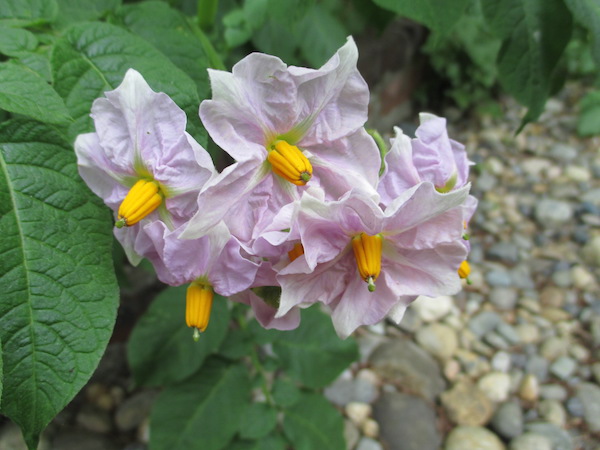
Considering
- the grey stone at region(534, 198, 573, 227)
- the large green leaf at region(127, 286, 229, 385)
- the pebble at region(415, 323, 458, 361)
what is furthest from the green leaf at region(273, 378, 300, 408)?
the grey stone at region(534, 198, 573, 227)

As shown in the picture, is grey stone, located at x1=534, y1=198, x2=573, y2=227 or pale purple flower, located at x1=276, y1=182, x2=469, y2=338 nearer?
pale purple flower, located at x1=276, y1=182, x2=469, y2=338

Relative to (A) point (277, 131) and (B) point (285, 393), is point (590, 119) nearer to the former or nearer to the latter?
(B) point (285, 393)

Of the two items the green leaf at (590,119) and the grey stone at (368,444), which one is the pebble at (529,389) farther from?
the green leaf at (590,119)

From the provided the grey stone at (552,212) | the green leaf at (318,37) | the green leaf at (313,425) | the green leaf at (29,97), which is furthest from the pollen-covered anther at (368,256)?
the grey stone at (552,212)

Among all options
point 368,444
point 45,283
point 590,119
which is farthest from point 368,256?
point 590,119

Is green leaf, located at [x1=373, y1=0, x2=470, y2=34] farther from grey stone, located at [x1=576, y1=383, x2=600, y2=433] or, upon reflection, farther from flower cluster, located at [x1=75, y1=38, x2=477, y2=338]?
grey stone, located at [x1=576, y1=383, x2=600, y2=433]

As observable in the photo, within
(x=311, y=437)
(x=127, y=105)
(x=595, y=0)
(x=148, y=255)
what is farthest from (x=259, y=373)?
(x=595, y=0)
